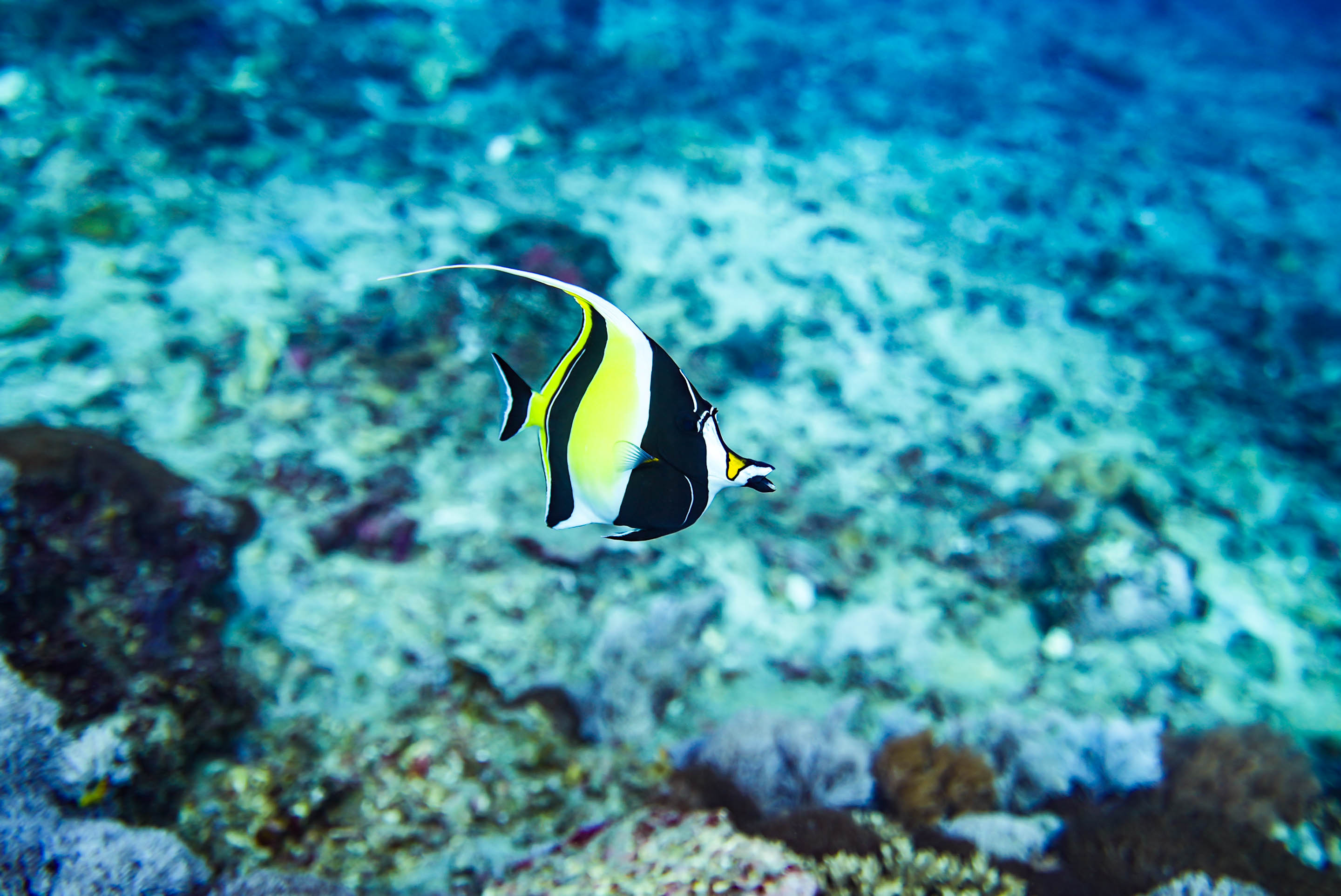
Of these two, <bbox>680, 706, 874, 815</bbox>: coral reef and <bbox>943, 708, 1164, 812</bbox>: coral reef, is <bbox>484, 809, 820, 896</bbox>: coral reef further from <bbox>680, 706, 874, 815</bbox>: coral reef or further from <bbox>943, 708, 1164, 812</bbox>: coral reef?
<bbox>943, 708, 1164, 812</bbox>: coral reef

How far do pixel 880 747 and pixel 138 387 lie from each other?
13.8 feet

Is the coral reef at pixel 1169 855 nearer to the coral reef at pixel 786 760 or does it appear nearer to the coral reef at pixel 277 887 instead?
the coral reef at pixel 786 760

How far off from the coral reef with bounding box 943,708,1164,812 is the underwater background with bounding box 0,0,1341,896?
2cm

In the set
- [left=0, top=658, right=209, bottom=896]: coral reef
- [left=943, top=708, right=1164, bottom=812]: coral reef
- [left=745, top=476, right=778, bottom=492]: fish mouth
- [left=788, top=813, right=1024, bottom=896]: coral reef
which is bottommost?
[left=943, top=708, right=1164, bottom=812]: coral reef

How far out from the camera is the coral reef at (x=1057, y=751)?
9.30ft

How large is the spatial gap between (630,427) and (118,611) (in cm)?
236

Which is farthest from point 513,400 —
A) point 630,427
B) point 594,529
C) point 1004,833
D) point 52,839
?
point 1004,833

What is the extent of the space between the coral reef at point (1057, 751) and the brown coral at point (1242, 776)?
0.11 m

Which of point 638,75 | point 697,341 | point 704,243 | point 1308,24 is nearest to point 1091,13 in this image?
point 1308,24

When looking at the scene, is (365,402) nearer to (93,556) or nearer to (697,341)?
(93,556)

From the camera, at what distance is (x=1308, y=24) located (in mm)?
18219

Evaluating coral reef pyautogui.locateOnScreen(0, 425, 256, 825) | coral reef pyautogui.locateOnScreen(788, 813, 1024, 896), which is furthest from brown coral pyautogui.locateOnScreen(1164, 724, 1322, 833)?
coral reef pyautogui.locateOnScreen(0, 425, 256, 825)

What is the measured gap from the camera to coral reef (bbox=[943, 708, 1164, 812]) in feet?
9.30

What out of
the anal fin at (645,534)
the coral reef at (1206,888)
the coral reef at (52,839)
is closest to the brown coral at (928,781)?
the coral reef at (1206,888)
